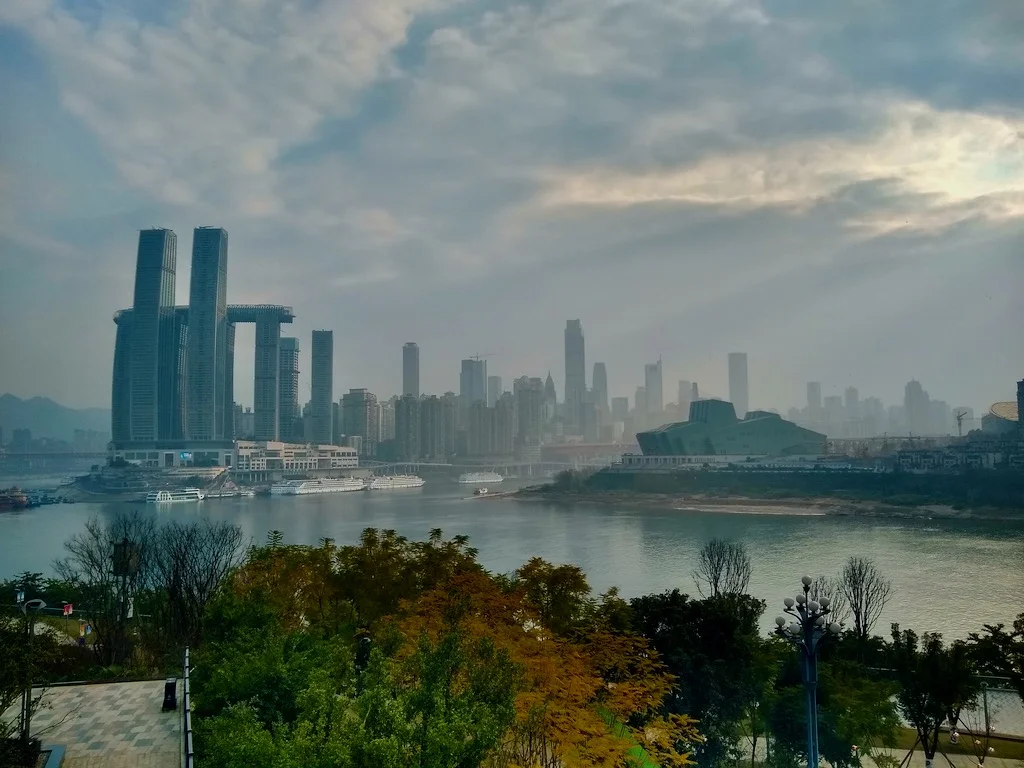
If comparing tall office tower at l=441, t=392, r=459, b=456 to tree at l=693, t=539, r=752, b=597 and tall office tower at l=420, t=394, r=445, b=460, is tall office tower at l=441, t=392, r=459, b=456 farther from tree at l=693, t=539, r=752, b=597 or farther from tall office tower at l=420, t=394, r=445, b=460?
tree at l=693, t=539, r=752, b=597

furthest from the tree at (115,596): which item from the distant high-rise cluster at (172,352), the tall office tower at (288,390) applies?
the tall office tower at (288,390)

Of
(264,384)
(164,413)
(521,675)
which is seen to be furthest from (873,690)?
(264,384)

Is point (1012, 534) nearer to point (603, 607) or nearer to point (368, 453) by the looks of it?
point (603, 607)

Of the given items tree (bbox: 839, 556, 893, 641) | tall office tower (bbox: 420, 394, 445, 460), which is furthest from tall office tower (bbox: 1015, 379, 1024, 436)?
tall office tower (bbox: 420, 394, 445, 460)

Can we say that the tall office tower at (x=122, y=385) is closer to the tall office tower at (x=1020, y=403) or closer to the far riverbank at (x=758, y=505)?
the far riverbank at (x=758, y=505)

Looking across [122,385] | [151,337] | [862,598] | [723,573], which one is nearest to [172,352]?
[151,337]

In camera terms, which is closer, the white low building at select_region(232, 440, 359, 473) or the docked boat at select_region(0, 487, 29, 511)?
the docked boat at select_region(0, 487, 29, 511)

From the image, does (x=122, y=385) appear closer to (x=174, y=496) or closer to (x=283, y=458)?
(x=283, y=458)
